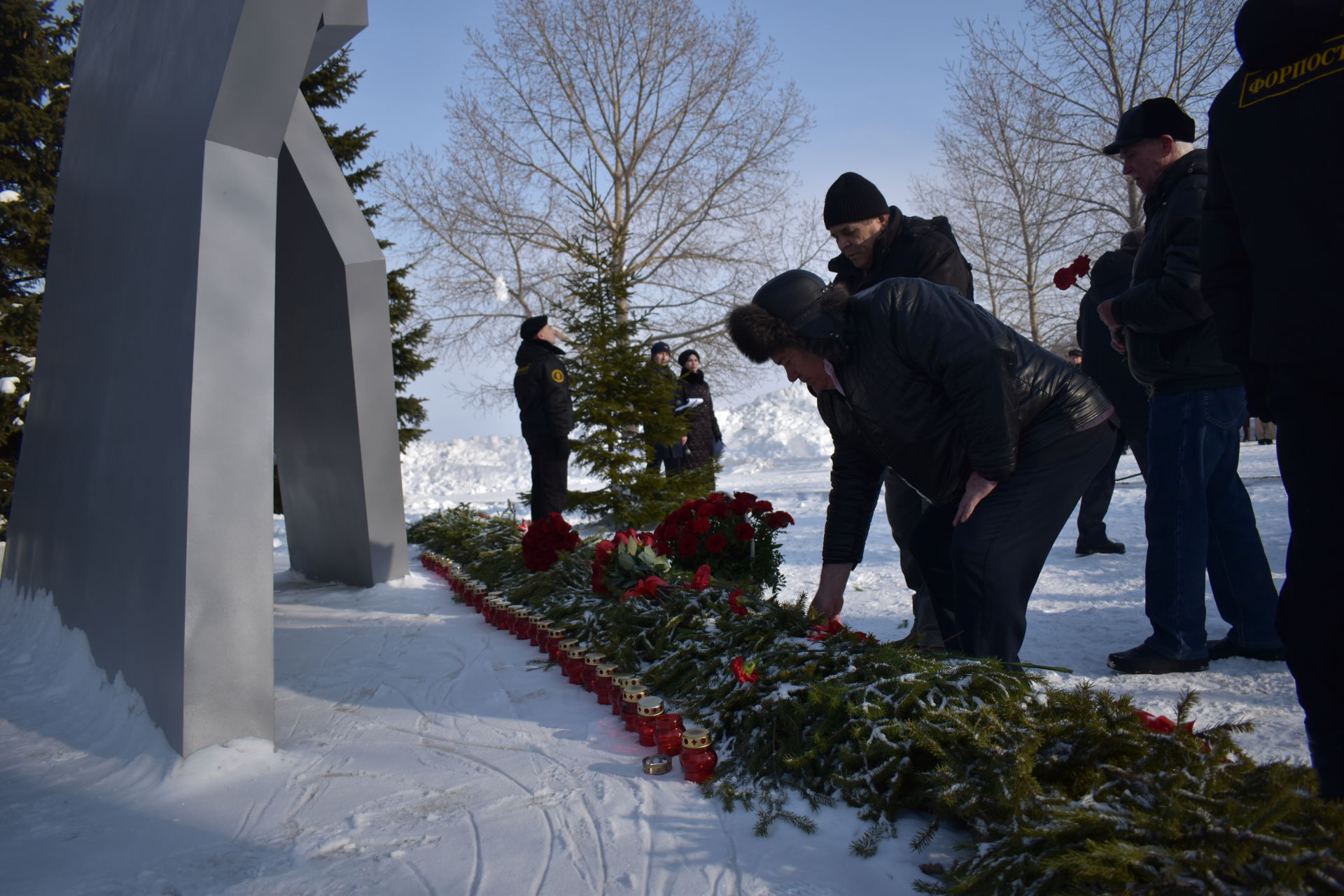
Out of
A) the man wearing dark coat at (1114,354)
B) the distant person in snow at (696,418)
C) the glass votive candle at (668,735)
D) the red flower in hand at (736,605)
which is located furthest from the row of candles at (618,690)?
the distant person in snow at (696,418)

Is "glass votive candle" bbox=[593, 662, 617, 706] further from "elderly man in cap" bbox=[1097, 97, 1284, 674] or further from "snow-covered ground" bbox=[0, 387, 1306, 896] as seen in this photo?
"elderly man in cap" bbox=[1097, 97, 1284, 674]

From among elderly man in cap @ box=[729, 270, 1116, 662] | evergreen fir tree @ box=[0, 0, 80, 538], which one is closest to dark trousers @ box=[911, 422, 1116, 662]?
elderly man in cap @ box=[729, 270, 1116, 662]

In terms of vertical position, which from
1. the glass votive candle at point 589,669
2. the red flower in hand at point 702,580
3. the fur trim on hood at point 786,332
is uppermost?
the fur trim on hood at point 786,332

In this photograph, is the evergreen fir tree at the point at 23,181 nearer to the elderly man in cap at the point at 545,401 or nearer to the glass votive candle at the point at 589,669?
the elderly man in cap at the point at 545,401

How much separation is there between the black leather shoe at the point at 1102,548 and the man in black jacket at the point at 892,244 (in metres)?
2.72

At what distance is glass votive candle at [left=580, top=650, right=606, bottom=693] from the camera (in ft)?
11.0

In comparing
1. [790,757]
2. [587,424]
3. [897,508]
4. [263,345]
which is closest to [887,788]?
[790,757]

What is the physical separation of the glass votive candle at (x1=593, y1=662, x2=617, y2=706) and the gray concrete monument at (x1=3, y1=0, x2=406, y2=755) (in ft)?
3.74

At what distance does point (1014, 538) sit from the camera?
2697mm

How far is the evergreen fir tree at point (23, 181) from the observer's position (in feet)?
37.4

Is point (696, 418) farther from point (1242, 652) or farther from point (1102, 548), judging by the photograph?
point (1242, 652)

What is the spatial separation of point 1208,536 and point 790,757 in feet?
7.42

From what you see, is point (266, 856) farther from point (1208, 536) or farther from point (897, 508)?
point (1208, 536)

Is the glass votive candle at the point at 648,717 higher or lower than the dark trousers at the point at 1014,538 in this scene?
lower
